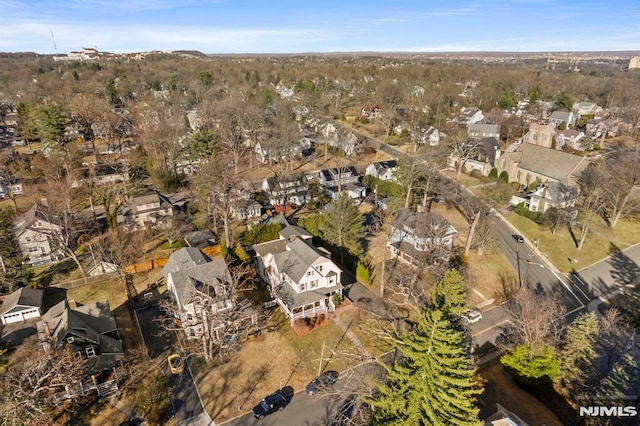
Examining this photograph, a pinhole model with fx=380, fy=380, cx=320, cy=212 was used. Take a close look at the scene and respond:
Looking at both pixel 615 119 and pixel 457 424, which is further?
pixel 615 119

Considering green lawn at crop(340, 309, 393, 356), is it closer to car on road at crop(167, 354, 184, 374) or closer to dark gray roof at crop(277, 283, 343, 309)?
dark gray roof at crop(277, 283, 343, 309)

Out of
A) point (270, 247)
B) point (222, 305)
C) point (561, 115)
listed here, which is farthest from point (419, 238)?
point (561, 115)

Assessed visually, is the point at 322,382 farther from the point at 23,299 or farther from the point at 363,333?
the point at 23,299

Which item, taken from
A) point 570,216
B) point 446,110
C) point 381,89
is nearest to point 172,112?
point 381,89

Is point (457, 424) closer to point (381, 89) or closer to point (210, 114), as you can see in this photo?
point (210, 114)

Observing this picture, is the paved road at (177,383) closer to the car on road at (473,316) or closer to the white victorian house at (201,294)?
the white victorian house at (201,294)

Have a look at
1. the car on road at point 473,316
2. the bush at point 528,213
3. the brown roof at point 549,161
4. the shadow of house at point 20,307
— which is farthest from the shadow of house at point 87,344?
the brown roof at point 549,161
